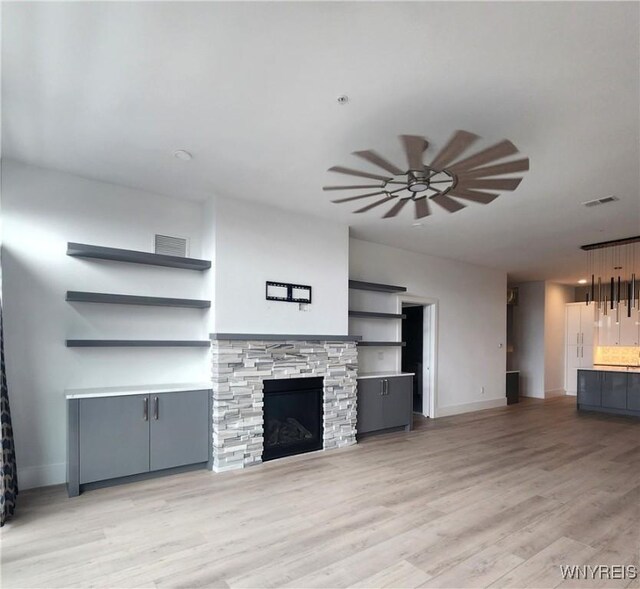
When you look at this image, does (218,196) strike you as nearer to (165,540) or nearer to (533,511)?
(165,540)

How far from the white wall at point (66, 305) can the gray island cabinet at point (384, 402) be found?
7.55ft

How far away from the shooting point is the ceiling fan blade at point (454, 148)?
238cm

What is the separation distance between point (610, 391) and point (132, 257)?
8.98m

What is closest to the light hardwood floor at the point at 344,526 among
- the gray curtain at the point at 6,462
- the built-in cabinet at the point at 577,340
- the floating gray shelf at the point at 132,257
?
the gray curtain at the point at 6,462

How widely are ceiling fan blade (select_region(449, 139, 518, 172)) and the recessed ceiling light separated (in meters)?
2.19

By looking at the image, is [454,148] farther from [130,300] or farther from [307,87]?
[130,300]

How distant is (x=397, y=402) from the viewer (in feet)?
A: 20.0

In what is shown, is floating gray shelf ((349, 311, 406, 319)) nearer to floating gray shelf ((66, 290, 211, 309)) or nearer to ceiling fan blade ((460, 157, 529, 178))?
floating gray shelf ((66, 290, 211, 309))

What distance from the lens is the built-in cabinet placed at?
10.2m

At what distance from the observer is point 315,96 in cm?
267

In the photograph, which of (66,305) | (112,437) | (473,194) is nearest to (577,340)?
(473,194)

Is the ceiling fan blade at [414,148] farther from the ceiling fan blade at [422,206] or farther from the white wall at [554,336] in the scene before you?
the white wall at [554,336]

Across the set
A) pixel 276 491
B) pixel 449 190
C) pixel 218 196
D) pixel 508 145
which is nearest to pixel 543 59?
pixel 508 145

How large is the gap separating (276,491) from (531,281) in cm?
899
